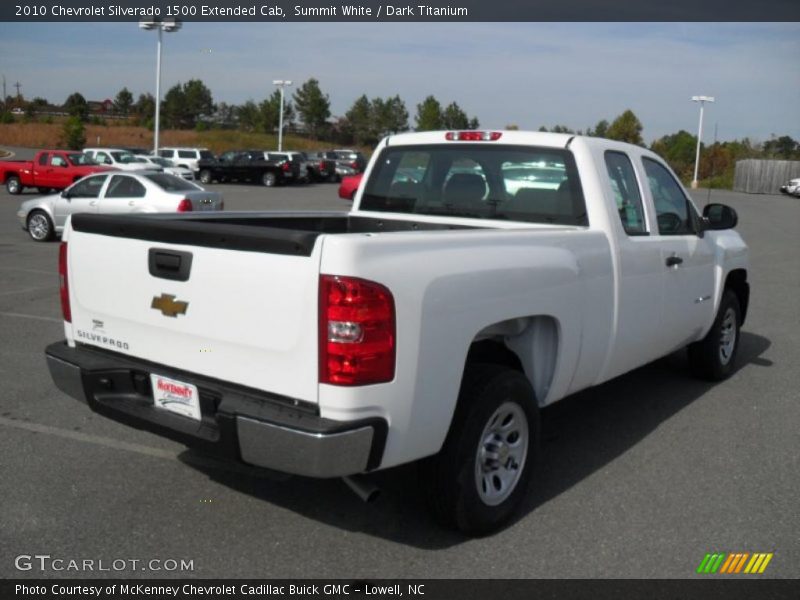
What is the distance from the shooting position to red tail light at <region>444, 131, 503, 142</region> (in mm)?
5188

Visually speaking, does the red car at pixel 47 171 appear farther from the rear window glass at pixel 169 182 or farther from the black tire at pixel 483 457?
the black tire at pixel 483 457

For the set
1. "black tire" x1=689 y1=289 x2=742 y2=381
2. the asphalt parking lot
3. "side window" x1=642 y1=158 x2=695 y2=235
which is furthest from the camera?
"black tire" x1=689 y1=289 x2=742 y2=381

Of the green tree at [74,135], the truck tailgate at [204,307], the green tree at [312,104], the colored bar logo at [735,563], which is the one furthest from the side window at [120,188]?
the green tree at [312,104]

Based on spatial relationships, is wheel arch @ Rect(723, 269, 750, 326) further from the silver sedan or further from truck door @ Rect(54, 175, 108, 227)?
truck door @ Rect(54, 175, 108, 227)

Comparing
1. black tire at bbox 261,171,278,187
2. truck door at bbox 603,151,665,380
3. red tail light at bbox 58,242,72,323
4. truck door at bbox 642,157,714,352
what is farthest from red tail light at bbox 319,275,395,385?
black tire at bbox 261,171,278,187

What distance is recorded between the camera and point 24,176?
2883 centimetres

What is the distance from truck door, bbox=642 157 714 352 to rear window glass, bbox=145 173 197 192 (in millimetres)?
12082

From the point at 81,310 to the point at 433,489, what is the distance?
1.91 meters

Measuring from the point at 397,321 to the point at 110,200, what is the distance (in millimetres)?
14108

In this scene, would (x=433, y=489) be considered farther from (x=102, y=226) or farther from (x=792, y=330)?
(x=792, y=330)

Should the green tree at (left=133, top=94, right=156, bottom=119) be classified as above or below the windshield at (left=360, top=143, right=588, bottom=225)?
above

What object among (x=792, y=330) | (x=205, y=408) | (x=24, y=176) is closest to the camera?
(x=205, y=408)

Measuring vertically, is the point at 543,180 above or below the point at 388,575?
above

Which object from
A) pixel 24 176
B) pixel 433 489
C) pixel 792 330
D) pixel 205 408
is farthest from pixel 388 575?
pixel 24 176
